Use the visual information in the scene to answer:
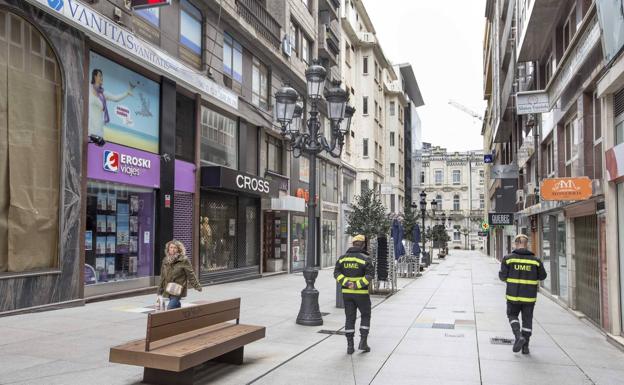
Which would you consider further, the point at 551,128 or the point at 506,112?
the point at 506,112

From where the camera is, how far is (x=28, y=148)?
1099 cm

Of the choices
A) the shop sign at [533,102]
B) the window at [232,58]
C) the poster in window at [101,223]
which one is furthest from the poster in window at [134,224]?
the shop sign at [533,102]

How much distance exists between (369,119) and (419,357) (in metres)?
38.4

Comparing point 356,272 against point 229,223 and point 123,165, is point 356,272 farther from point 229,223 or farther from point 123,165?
point 229,223

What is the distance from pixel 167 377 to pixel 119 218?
8841 mm

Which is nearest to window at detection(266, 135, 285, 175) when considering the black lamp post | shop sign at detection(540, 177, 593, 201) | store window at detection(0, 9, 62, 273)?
the black lamp post

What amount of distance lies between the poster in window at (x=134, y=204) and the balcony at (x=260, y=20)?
29.1 feet

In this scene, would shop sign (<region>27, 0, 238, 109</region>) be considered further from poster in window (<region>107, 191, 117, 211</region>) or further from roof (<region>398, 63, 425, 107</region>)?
roof (<region>398, 63, 425, 107</region>)

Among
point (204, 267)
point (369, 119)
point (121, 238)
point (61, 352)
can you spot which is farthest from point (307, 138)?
point (369, 119)

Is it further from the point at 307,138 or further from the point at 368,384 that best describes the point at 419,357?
the point at 307,138

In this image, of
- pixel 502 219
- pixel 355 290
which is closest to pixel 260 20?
pixel 355 290

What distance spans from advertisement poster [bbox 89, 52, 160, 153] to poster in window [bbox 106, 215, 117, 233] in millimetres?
1919

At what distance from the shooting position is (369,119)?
45406mm

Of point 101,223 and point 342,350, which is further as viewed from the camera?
point 101,223
